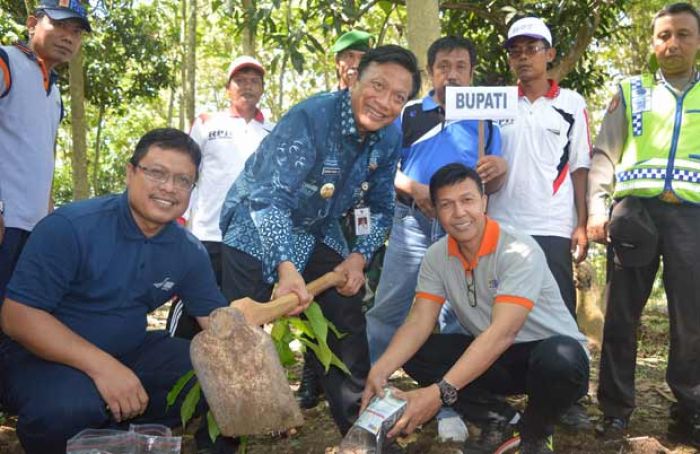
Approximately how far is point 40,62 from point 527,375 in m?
2.74

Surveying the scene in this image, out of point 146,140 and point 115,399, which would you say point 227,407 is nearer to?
point 115,399

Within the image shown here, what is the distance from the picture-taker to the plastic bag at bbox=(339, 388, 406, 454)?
239cm

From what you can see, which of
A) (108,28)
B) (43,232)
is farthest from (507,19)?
(108,28)

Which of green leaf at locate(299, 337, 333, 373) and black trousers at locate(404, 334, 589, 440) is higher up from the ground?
green leaf at locate(299, 337, 333, 373)

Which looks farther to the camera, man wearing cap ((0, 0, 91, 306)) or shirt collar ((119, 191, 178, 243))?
man wearing cap ((0, 0, 91, 306))

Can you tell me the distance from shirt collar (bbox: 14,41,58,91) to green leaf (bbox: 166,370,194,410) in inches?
65.2

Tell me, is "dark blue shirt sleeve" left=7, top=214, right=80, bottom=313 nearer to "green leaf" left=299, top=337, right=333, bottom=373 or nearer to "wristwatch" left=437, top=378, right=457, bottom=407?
"green leaf" left=299, top=337, right=333, bottom=373

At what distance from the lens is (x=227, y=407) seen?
92.7 inches

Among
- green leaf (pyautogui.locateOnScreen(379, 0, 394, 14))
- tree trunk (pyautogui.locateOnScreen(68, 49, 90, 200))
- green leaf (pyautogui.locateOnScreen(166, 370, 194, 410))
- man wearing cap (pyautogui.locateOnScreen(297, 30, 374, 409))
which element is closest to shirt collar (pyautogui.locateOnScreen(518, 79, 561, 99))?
man wearing cap (pyautogui.locateOnScreen(297, 30, 374, 409))

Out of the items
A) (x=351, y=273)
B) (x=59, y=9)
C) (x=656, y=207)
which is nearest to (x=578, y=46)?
(x=656, y=207)

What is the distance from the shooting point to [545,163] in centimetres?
362

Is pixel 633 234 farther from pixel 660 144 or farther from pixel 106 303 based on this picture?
pixel 106 303

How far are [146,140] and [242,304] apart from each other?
738 millimetres

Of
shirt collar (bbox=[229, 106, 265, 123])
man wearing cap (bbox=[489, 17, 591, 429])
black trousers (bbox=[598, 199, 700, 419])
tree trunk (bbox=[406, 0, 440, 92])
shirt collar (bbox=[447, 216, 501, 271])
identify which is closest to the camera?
shirt collar (bbox=[447, 216, 501, 271])
